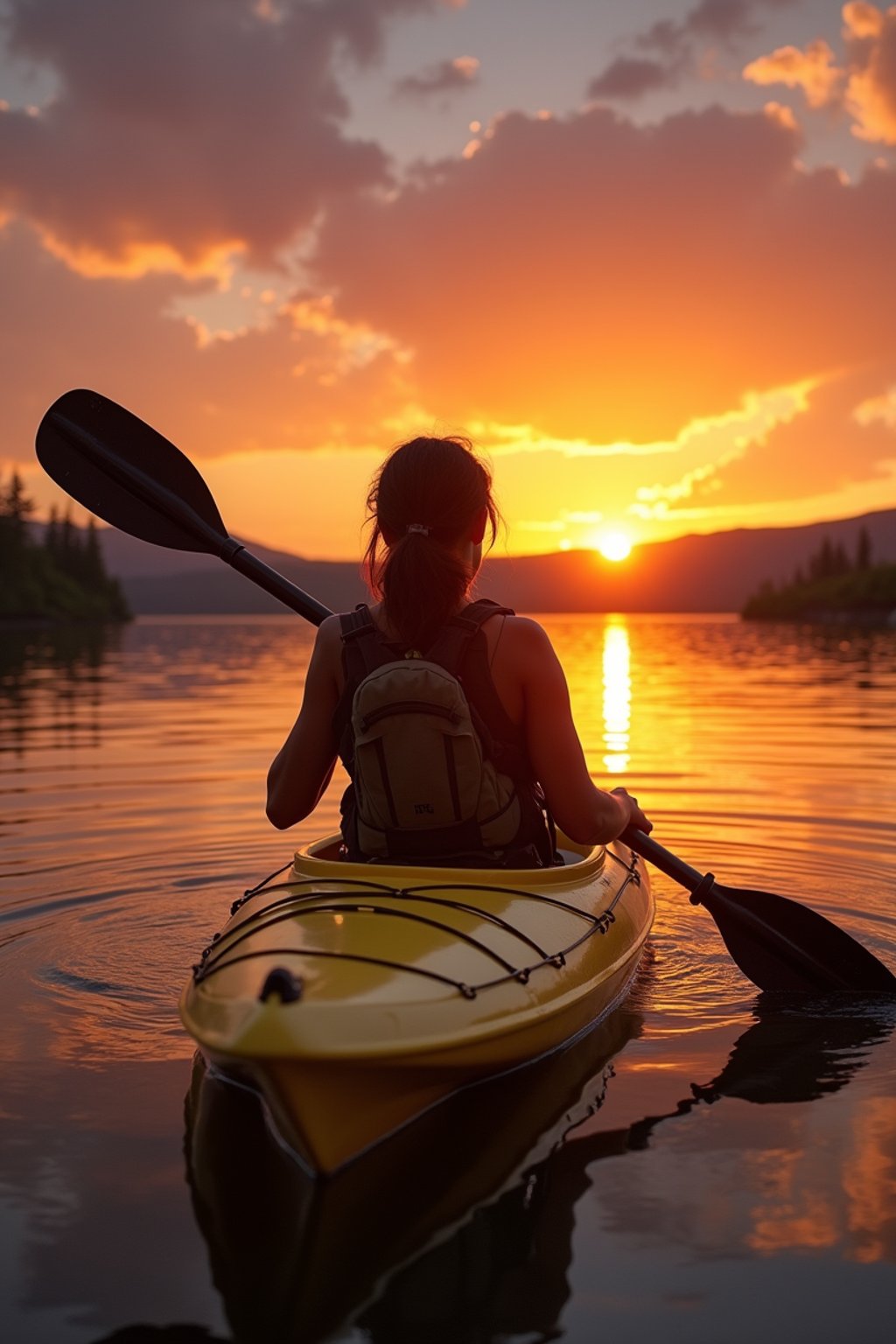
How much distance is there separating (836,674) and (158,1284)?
26.8 meters

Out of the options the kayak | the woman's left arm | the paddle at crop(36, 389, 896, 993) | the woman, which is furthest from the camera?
the paddle at crop(36, 389, 896, 993)

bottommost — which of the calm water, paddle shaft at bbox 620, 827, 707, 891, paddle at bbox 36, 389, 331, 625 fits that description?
the calm water

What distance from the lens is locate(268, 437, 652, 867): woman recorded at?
402 cm

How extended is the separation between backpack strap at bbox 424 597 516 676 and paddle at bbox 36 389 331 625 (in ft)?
8.51

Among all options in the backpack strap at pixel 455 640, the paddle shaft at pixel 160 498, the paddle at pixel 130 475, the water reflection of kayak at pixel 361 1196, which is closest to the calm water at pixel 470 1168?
the water reflection of kayak at pixel 361 1196

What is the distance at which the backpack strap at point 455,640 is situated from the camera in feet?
13.2

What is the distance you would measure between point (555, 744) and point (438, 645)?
553mm

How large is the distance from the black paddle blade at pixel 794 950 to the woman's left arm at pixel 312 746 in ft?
7.40

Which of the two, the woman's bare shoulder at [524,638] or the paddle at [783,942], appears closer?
the woman's bare shoulder at [524,638]

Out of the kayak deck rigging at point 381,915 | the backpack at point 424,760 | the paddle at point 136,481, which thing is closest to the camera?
the kayak deck rigging at point 381,915

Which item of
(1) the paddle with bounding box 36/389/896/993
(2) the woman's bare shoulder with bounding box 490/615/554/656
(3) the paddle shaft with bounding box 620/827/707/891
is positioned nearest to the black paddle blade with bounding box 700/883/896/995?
(3) the paddle shaft with bounding box 620/827/707/891

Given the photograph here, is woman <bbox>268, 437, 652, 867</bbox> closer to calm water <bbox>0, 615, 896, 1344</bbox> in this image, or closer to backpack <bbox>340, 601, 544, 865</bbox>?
backpack <bbox>340, 601, 544, 865</bbox>

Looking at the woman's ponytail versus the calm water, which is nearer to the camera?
the calm water

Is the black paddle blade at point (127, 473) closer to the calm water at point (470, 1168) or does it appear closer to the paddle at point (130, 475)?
the paddle at point (130, 475)
